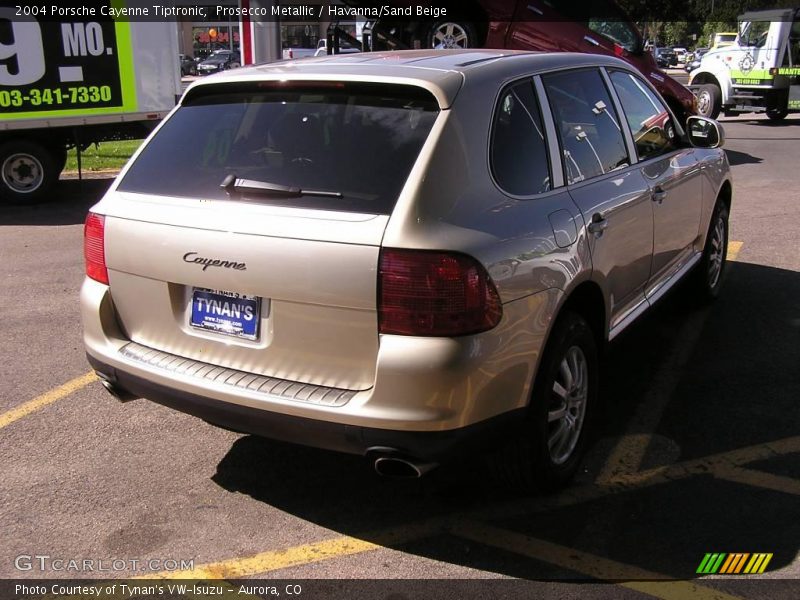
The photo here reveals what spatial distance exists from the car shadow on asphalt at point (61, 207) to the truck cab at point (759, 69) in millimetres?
15301

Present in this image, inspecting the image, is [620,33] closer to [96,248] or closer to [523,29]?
[523,29]

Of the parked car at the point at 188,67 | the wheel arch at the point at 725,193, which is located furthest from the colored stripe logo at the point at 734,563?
the parked car at the point at 188,67

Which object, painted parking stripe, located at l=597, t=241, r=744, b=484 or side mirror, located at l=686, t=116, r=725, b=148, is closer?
painted parking stripe, located at l=597, t=241, r=744, b=484

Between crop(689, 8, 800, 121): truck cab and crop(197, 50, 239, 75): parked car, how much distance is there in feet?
127

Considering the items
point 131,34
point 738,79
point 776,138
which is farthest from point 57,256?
Answer: point 738,79

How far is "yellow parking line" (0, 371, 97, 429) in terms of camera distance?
169 inches

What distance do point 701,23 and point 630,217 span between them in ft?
303

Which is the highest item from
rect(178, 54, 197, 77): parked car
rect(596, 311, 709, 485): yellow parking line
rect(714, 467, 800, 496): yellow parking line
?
rect(714, 467, 800, 496): yellow parking line

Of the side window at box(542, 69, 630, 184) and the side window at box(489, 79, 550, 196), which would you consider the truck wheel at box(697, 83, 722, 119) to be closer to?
the side window at box(542, 69, 630, 184)

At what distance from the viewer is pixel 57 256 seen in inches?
306

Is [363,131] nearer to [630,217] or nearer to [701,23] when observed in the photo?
[630,217]

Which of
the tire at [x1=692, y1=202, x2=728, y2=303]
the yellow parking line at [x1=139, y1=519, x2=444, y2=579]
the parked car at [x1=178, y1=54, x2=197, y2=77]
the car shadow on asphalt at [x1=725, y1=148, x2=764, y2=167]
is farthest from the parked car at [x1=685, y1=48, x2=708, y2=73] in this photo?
the parked car at [x1=178, y1=54, x2=197, y2=77]

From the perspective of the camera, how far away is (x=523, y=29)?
43.7 ft

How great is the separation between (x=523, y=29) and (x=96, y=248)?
11.3 metres
